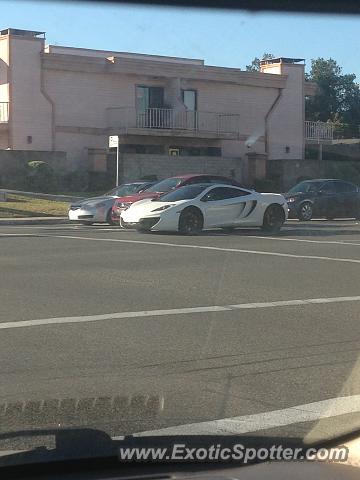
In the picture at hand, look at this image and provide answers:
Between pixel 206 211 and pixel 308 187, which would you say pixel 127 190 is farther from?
pixel 308 187

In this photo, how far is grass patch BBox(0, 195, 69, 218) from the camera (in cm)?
2928

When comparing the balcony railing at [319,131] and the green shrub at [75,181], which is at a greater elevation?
the balcony railing at [319,131]

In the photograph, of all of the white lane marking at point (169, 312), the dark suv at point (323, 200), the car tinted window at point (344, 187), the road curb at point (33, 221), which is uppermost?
the car tinted window at point (344, 187)

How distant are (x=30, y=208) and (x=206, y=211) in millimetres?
11141

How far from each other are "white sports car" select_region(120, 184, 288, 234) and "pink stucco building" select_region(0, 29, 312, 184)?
51.5ft

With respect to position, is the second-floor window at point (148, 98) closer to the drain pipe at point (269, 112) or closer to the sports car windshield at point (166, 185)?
the drain pipe at point (269, 112)

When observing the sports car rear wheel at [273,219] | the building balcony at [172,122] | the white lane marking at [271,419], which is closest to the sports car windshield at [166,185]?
the sports car rear wheel at [273,219]

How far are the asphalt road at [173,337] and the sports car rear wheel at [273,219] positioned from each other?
5801mm

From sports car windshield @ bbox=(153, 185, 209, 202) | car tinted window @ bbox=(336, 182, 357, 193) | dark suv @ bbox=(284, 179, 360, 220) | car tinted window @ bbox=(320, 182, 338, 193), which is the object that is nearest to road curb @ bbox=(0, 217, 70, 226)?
sports car windshield @ bbox=(153, 185, 209, 202)

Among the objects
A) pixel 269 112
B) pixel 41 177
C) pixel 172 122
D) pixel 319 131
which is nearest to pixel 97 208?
pixel 41 177

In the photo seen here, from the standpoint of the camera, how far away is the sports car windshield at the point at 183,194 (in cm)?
2120

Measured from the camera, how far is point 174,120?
4203 cm

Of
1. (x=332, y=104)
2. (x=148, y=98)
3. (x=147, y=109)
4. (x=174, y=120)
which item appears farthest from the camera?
(x=148, y=98)

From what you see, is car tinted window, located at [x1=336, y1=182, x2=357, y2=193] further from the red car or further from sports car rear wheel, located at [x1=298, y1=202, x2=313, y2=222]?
the red car
